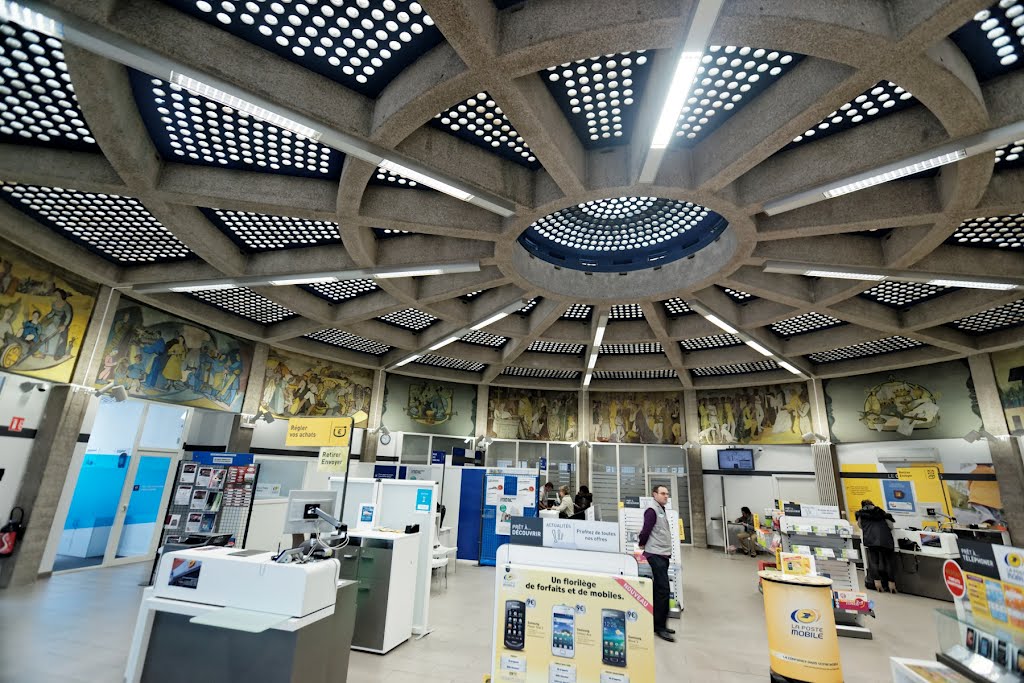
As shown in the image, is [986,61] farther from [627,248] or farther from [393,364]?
[393,364]

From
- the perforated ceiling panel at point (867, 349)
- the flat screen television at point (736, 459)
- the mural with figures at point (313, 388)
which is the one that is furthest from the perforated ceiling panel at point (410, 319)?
the flat screen television at point (736, 459)

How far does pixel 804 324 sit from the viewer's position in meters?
12.4

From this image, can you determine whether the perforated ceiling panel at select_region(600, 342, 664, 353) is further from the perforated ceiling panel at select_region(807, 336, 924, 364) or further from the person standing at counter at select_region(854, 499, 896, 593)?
the person standing at counter at select_region(854, 499, 896, 593)

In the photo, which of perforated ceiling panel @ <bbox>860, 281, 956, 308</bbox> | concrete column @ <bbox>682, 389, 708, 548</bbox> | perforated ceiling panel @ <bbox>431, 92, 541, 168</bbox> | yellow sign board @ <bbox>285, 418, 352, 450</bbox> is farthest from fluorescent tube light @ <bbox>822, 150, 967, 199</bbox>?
concrete column @ <bbox>682, 389, 708, 548</bbox>

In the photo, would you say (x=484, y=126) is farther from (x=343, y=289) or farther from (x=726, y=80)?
(x=343, y=289)

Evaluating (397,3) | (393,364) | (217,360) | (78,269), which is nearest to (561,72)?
(397,3)

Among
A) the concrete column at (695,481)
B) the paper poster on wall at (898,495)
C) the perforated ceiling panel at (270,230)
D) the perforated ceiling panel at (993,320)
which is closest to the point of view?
the perforated ceiling panel at (270,230)

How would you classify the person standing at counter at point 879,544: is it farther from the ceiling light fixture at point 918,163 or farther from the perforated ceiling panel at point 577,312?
the ceiling light fixture at point 918,163

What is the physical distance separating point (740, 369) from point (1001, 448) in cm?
655

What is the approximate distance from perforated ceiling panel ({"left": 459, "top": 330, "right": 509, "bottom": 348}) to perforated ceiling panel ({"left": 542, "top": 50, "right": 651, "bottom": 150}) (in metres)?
8.57

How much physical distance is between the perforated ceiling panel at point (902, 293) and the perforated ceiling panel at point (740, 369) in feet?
16.2

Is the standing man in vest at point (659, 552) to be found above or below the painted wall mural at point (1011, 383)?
below

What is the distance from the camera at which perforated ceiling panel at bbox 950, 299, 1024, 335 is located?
394 inches

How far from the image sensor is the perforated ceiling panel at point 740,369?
15.6 meters
